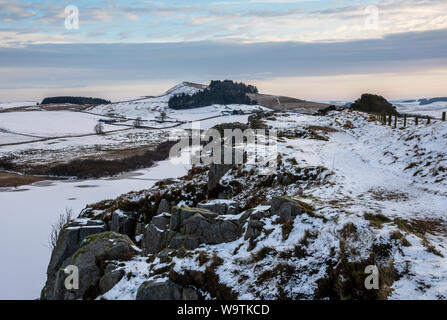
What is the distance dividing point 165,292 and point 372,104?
90344 millimetres

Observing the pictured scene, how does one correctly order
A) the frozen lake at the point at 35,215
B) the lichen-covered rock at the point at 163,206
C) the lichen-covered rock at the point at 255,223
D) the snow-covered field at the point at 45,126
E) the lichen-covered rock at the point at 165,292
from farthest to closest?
the snow-covered field at the point at 45,126 → the frozen lake at the point at 35,215 → the lichen-covered rock at the point at 163,206 → the lichen-covered rock at the point at 255,223 → the lichen-covered rock at the point at 165,292

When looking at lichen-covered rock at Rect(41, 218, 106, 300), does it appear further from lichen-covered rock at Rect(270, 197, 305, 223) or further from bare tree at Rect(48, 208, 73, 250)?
bare tree at Rect(48, 208, 73, 250)

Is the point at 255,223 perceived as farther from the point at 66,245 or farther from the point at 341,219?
the point at 66,245

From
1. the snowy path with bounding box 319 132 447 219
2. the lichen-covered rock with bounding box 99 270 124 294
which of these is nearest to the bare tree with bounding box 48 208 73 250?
Answer: the lichen-covered rock with bounding box 99 270 124 294

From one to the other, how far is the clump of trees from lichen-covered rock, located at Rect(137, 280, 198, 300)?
86549 mm

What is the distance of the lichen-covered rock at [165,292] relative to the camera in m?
10.4

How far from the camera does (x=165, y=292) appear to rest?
1043 cm

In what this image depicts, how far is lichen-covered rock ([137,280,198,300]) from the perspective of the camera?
10.4 meters

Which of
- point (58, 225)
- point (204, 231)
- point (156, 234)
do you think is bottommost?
point (58, 225)

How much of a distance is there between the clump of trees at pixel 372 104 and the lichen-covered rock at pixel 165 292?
86.5 m

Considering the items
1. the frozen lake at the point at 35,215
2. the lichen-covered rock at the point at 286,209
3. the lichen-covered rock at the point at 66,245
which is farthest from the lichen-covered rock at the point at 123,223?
the frozen lake at the point at 35,215

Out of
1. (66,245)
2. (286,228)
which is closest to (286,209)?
(286,228)

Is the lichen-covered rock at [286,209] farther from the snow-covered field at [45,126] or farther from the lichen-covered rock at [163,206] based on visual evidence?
the snow-covered field at [45,126]

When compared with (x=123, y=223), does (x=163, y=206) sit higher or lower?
higher
